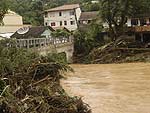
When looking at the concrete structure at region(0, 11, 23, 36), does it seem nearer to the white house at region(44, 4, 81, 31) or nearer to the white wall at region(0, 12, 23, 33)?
the white wall at region(0, 12, 23, 33)

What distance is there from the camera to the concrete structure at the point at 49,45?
3234 centimetres

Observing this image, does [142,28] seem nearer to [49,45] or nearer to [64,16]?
[49,45]

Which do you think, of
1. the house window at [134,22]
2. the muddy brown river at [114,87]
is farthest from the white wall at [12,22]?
the muddy brown river at [114,87]

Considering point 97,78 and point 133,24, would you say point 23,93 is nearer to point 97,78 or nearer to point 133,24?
point 97,78

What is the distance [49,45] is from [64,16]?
31998 millimetres

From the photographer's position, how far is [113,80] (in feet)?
99.8

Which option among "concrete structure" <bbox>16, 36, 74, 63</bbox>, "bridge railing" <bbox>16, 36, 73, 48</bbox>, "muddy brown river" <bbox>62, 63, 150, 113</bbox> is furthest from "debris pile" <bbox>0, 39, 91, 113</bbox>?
"bridge railing" <bbox>16, 36, 73, 48</bbox>

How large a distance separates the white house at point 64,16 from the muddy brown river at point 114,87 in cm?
2830

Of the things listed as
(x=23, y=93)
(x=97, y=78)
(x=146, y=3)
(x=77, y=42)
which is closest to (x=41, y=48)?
(x=97, y=78)

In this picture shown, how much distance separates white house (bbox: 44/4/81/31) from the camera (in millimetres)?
68812

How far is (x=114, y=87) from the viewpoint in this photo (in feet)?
87.6

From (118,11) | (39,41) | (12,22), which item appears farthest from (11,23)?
(39,41)

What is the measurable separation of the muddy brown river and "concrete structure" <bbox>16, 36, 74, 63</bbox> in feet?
10.3

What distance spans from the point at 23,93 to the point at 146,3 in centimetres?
3251
